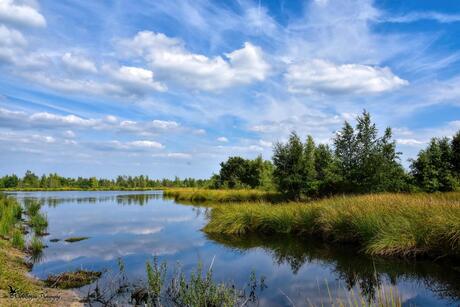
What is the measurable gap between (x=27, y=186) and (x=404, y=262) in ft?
384

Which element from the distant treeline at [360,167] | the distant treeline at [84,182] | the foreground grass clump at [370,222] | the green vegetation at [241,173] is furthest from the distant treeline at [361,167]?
the distant treeline at [84,182]

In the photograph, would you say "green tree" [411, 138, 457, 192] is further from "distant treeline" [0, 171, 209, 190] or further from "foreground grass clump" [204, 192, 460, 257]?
"distant treeline" [0, 171, 209, 190]

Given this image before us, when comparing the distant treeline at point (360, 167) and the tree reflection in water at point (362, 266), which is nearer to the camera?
the tree reflection in water at point (362, 266)

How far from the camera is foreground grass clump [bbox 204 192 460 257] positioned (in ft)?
34.8

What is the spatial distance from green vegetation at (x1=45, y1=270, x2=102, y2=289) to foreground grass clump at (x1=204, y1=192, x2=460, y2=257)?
339 inches

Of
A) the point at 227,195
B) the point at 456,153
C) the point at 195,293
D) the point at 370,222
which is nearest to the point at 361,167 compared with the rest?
the point at 456,153

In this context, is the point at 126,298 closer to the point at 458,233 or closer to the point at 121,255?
the point at 121,255

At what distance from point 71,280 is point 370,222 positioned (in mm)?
9721

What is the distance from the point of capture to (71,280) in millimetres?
8781

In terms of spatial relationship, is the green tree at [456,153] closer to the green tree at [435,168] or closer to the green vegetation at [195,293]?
the green tree at [435,168]

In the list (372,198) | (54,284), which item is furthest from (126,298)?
(372,198)

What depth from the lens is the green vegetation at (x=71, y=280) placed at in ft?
27.8

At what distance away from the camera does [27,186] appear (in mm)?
106438

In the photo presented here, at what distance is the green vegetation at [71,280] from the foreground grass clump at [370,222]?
8.60 meters
